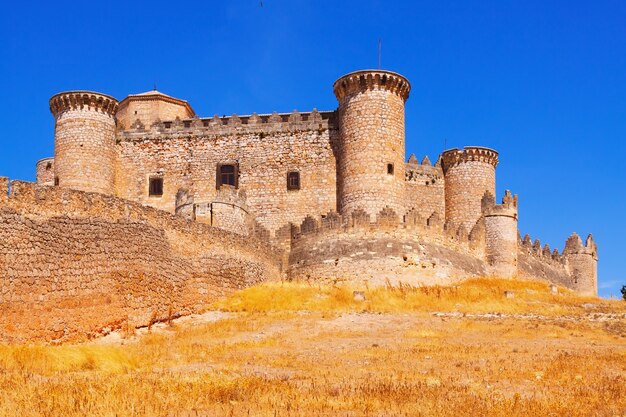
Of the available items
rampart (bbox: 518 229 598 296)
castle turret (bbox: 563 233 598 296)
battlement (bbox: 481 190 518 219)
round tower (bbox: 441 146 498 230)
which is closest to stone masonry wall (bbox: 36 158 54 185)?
round tower (bbox: 441 146 498 230)

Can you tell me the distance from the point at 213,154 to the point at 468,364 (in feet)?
75.1

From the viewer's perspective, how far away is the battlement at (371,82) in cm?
3309

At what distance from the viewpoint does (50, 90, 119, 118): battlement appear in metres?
34.9

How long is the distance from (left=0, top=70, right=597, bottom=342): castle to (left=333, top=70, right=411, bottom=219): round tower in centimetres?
5

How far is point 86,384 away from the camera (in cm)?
1184

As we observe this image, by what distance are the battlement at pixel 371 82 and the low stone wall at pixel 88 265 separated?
11.2 meters

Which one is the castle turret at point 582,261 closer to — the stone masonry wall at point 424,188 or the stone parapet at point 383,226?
the stone masonry wall at point 424,188

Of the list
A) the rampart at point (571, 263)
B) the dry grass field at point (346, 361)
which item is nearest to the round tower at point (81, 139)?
the dry grass field at point (346, 361)

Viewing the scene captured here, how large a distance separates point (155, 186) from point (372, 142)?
10114 mm

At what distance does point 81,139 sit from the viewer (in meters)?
35.0

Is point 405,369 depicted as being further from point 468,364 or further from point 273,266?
point 273,266

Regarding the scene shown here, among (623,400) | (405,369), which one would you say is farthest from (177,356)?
(623,400)

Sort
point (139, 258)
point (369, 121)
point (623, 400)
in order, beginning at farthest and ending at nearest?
point (369, 121) → point (139, 258) → point (623, 400)

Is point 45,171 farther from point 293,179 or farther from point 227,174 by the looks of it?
point 293,179
